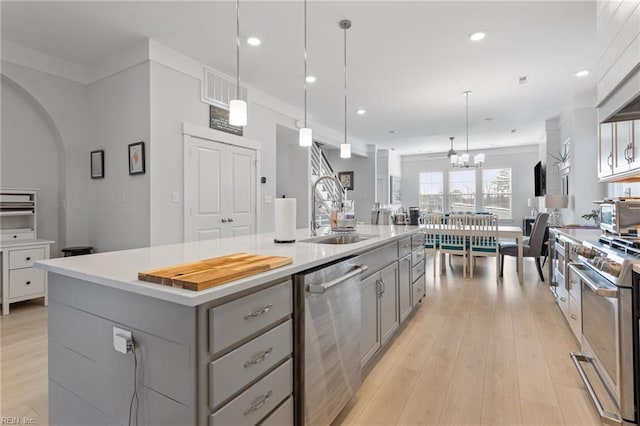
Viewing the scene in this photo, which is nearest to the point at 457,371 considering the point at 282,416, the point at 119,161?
the point at 282,416

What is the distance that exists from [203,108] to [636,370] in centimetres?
440

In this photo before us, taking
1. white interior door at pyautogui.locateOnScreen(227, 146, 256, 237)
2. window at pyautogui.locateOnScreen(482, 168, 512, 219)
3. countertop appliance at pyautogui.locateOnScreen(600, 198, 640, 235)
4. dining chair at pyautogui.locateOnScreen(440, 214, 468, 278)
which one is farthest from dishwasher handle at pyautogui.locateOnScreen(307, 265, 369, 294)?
window at pyautogui.locateOnScreen(482, 168, 512, 219)

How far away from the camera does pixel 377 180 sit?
9.64 meters

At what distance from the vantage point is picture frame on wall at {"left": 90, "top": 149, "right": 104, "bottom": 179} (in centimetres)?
397

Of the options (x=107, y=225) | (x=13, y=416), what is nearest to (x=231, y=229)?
(x=107, y=225)

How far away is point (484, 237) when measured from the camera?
4.75 metres

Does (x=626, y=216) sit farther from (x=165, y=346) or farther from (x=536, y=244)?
(x=536, y=244)

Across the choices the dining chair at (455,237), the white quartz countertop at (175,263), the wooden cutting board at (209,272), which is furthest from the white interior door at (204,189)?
the dining chair at (455,237)

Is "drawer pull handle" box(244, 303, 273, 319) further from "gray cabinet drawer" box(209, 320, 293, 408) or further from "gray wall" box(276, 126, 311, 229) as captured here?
"gray wall" box(276, 126, 311, 229)

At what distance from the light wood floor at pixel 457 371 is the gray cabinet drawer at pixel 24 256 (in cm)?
50

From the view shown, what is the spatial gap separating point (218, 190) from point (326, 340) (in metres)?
3.23

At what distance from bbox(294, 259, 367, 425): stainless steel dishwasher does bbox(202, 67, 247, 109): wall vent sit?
10.9ft

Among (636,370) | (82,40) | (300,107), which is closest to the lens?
(636,370)

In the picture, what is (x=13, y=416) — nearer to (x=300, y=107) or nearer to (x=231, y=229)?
(x=231, y=229)
